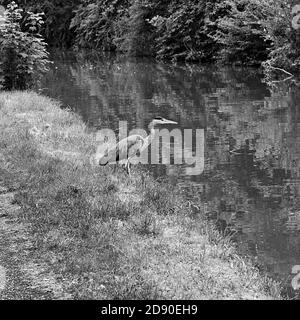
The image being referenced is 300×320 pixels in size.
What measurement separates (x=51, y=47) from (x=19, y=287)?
61.3m

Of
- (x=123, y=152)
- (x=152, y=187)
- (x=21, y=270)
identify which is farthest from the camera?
(x=123, y=152)

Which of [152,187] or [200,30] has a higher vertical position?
[200,30]

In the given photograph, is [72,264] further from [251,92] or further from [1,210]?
[251,92]

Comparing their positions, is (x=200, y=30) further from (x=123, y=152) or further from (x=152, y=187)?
(x=152, y=187)

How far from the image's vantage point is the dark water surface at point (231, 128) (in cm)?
848

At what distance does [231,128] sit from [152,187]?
6534 mm

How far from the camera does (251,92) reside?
22688mm

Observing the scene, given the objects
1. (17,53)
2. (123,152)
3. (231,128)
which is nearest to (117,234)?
(123,152)

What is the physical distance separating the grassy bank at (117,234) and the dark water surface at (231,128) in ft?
2.22

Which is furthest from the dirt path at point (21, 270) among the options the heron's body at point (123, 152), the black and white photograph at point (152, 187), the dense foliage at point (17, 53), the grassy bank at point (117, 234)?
the dense foliage at point (17, 53)

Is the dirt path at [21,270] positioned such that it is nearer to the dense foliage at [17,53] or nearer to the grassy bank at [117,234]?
the grassy bank at [117,234]

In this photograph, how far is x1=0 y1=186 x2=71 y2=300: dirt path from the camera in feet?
17.4

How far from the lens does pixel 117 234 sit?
692 cm

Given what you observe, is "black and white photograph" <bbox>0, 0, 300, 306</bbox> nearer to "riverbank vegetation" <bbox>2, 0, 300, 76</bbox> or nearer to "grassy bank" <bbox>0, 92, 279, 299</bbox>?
"grassy bank" <bbox>0, 92, 279, 299</bbox>
